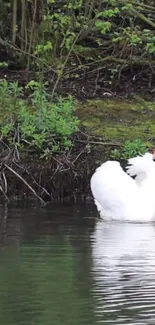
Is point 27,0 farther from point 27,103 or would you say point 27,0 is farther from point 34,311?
point 34,311

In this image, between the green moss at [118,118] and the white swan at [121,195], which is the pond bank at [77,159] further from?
the white swan at [121,195]

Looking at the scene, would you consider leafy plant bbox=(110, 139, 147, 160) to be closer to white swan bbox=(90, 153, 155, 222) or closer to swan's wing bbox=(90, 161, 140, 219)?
white swan bbox=(90, 153, 155, 222)

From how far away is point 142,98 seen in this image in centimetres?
1838

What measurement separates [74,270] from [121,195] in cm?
438

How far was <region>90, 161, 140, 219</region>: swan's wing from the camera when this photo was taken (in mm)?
13961

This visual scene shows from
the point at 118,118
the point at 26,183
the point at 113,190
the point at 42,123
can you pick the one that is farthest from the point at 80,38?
the point at 113,190

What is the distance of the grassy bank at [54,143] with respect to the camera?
1516cm

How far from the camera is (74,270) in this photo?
9727 mm

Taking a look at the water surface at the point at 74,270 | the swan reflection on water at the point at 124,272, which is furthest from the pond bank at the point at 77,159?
the swan reflection on water at the point at 124,272

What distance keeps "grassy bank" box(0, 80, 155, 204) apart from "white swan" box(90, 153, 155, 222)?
39.1 inches

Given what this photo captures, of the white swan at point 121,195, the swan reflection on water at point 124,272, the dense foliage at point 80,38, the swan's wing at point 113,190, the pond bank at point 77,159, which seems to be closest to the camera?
the swan reflection on water at point 124,272

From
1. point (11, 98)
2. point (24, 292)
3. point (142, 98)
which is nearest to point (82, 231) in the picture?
point (24, 292)

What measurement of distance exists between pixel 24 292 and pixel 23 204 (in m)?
6.09

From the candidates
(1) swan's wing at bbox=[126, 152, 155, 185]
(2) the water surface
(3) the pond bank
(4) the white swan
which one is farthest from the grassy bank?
(2) the water surface
